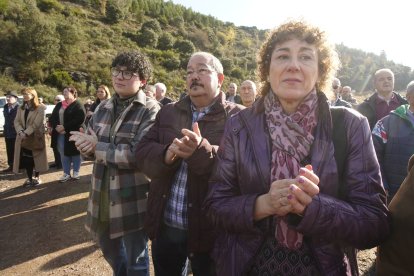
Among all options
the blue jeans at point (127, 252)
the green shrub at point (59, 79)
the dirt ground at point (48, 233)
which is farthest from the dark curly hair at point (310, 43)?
the green shrub at point (59, 79)

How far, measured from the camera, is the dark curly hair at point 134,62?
2574 mm

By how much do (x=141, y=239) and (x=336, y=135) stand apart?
6.05ft

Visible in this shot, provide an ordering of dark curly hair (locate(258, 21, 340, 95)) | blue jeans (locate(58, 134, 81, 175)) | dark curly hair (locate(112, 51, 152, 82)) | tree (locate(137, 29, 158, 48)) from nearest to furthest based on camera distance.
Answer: dark curly hair (locate(258, 21, 340, 95))
dark curly hair (locate(112, 51, 152, 82))
blue jeans (locate(58, 134, 81, 175))
tree (locate(137, 29, 158, 48))

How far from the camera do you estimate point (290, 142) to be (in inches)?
58.8

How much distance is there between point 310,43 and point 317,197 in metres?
0.80

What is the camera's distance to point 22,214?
5289mm

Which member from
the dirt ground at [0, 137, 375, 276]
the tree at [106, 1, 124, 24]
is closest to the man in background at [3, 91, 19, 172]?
the dirt ground at [0, 137, 375, 276]

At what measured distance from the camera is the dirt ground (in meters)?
3.75

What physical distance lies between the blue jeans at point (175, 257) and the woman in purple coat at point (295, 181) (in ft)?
1.78

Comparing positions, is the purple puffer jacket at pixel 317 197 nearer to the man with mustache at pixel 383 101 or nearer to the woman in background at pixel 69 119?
the man with mustache at pixel 383 101

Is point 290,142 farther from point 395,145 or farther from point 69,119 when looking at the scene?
point 69,119

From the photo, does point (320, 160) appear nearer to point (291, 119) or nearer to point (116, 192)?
point (291, 119)

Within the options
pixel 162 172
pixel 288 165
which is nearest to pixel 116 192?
pixel 162 172

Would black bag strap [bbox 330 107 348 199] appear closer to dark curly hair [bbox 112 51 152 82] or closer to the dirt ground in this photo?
dark curly hair [bbox 112 51 152 82]
